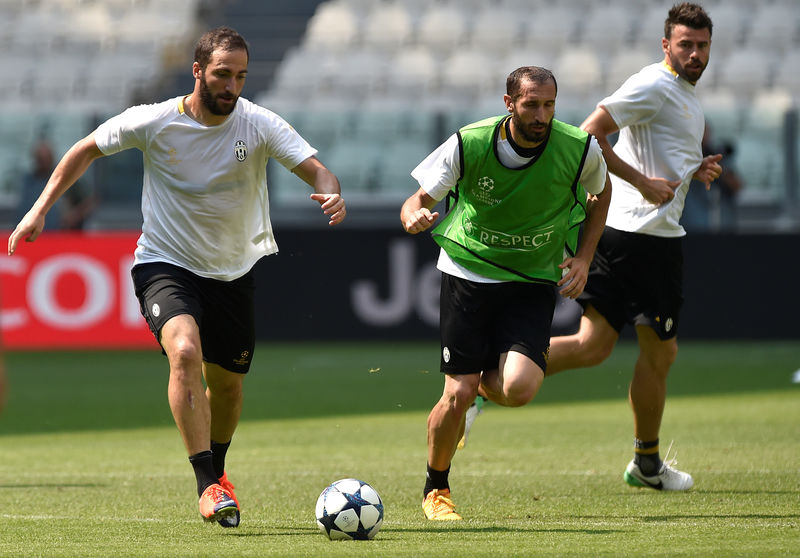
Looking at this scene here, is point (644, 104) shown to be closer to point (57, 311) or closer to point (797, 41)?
point (57, 311)

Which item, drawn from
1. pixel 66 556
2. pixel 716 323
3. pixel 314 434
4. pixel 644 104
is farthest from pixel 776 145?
pixel 66 556

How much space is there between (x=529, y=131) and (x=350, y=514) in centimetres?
200

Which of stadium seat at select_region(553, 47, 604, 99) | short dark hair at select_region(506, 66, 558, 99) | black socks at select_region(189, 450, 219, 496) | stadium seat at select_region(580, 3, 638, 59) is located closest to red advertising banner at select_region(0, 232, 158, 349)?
stadium seat at select_region(553, 47, 604, 99)

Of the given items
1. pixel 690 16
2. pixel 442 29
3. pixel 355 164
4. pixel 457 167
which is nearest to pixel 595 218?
pixel 457 167

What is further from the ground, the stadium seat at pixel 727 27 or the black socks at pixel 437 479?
the stadium seat at pixel 727 27

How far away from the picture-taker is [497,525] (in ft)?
20.3

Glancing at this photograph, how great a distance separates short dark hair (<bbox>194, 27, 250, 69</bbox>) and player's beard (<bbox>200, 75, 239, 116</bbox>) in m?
0.09

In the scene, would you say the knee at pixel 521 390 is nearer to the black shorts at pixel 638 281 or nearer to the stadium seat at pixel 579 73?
the black shorts at pixel 638 281

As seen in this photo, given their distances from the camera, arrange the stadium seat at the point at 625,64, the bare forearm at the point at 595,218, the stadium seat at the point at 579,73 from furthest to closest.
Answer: the stadium seat at the point at 625,64, the stadium seat at the point at 579,73, the bare forearm at the point at 595,218

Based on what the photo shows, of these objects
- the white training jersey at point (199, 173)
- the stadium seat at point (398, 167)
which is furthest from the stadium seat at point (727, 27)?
the white training jersey at point (199, 173)

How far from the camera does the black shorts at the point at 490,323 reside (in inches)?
258

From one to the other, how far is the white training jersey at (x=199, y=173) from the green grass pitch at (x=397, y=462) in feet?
4.42

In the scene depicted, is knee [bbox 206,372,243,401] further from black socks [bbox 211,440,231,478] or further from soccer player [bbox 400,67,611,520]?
soccer player [bbox 400,67,611,520]

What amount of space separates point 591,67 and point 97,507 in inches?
596
